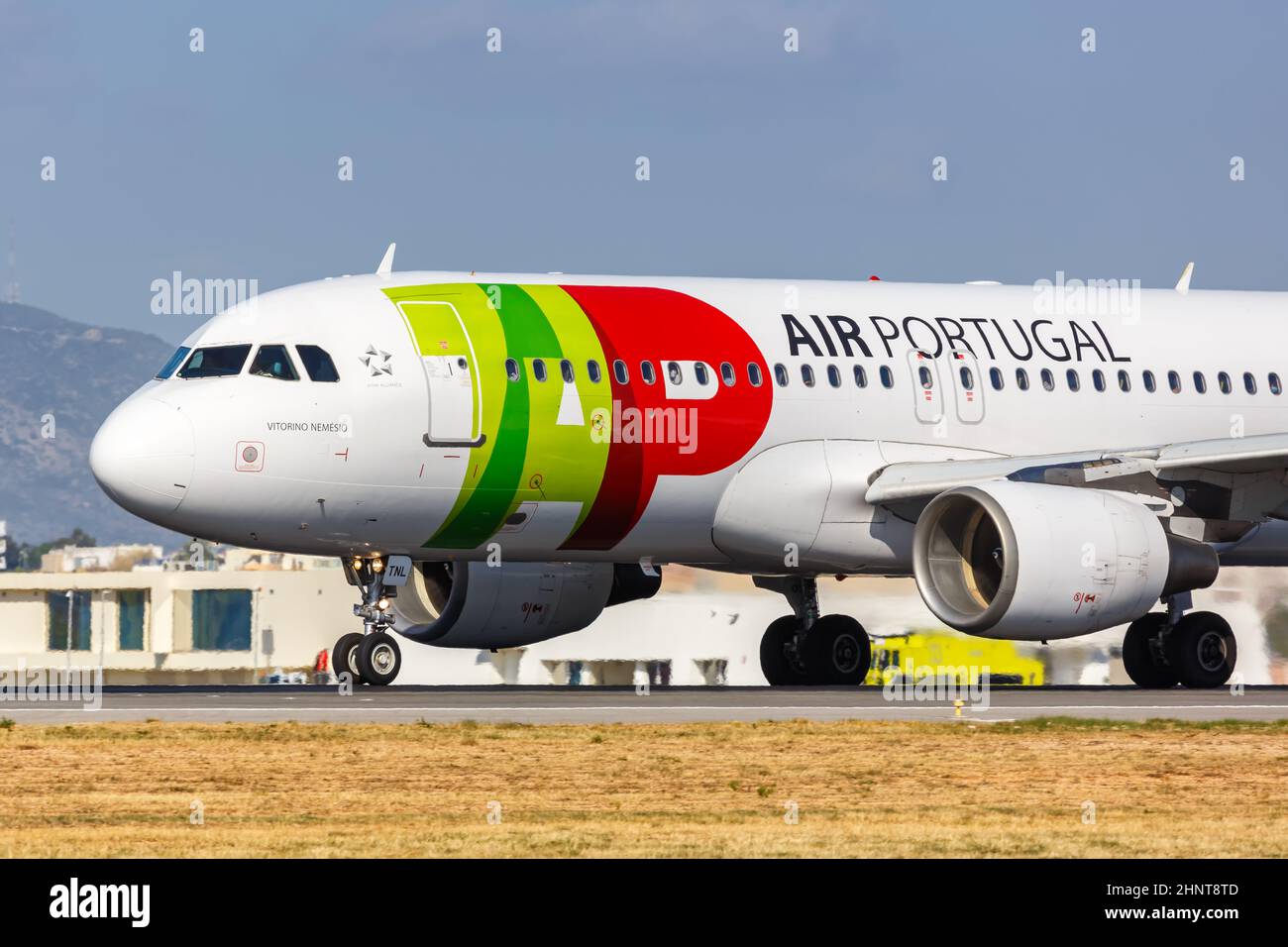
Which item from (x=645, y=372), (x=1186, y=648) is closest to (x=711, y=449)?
(x=645, y=372)

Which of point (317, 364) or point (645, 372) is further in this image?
point (645, 372)

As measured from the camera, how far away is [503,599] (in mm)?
28031

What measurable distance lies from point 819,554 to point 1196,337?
21.3 feet

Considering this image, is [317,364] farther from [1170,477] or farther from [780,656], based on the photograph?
[1170,477]

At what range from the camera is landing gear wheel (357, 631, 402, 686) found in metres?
25.0

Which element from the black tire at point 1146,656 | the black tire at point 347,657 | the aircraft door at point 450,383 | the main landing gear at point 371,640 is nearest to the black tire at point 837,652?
the black tire at point 1146,656

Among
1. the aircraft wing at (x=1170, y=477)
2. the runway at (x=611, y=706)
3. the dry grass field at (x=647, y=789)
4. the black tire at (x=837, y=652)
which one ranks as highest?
the aircraft wing at (x=1170, y=477)

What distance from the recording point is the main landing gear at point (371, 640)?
25031mm

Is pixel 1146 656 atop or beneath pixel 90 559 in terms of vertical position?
beneath

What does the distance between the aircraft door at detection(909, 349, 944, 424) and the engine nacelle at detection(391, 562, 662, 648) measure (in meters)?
4.29

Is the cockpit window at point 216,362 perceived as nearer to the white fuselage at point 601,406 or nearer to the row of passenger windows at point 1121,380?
the white fuselage at point 601,406

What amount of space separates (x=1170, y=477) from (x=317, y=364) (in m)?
9.58

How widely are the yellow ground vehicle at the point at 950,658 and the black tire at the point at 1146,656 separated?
15.9 feet

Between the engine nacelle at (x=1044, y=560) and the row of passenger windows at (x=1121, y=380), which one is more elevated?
the row of passenger windows at (x=1121, y=380)
